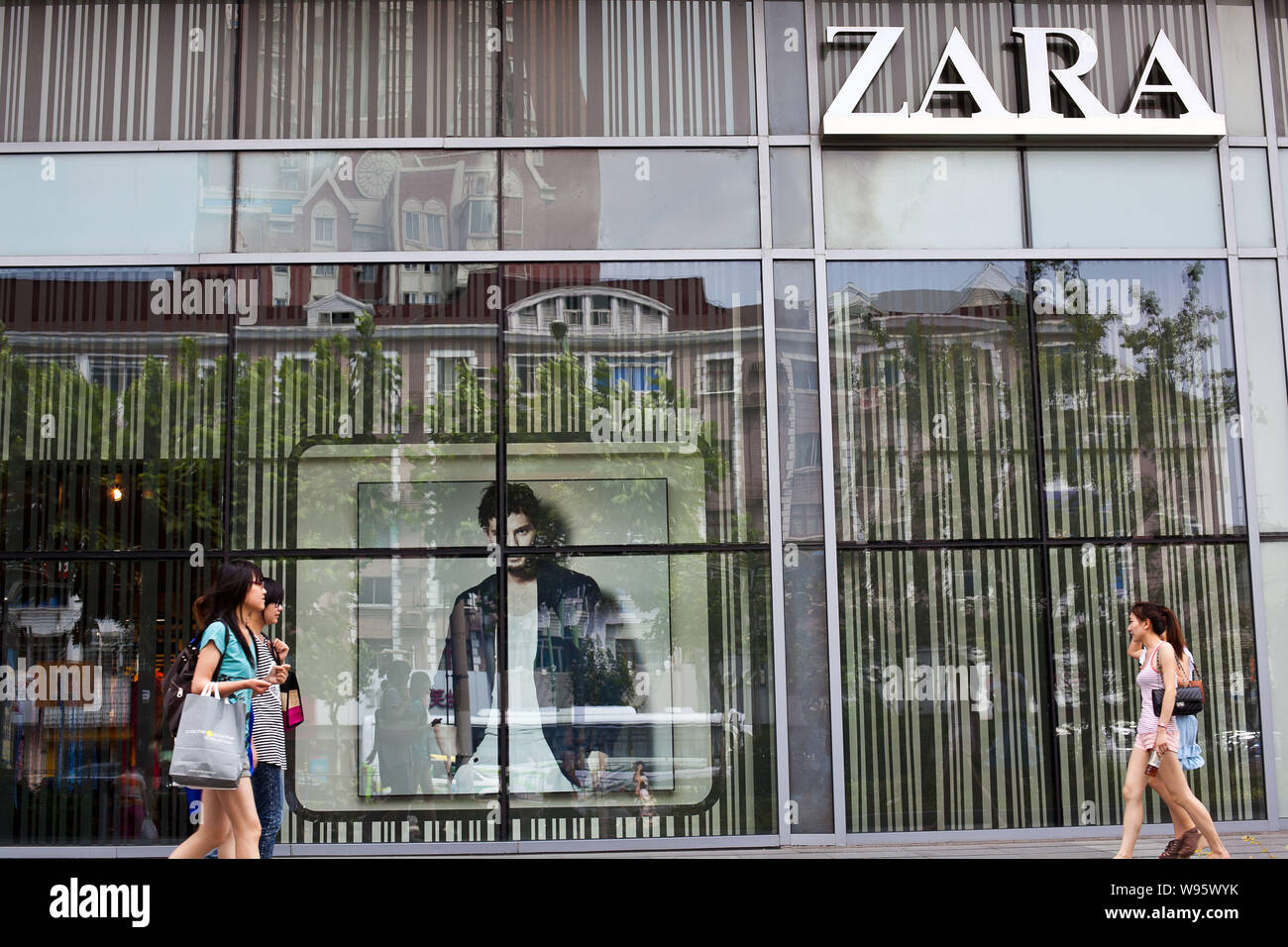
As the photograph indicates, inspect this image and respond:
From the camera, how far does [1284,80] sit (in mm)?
9297

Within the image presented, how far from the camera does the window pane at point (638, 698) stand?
27.6 ft

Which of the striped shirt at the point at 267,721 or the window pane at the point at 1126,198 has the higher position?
the window pane at the point at 1126,198

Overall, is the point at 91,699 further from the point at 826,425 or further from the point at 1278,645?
the point at 1278,645

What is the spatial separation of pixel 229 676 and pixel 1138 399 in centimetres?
703

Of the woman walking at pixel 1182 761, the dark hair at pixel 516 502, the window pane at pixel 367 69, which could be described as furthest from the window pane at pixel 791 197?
the woman walking at pixel 1182 761

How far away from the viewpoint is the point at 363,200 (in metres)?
8.87

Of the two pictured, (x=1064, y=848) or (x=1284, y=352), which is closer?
(x=1064, y=848)

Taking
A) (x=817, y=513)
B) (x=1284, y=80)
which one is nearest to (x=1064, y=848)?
(x=817, y=513)

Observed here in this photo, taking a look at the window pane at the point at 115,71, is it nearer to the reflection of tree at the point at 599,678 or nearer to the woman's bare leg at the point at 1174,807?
the reflection of tree at the point at 599,678

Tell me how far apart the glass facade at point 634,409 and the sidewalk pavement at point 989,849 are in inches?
5.8

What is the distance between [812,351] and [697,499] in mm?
1461

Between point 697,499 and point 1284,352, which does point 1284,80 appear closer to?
point 1284,352

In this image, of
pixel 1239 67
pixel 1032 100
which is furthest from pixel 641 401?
pixel 1239 67

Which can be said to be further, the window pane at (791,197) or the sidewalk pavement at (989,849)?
the window pane at (791,197)
